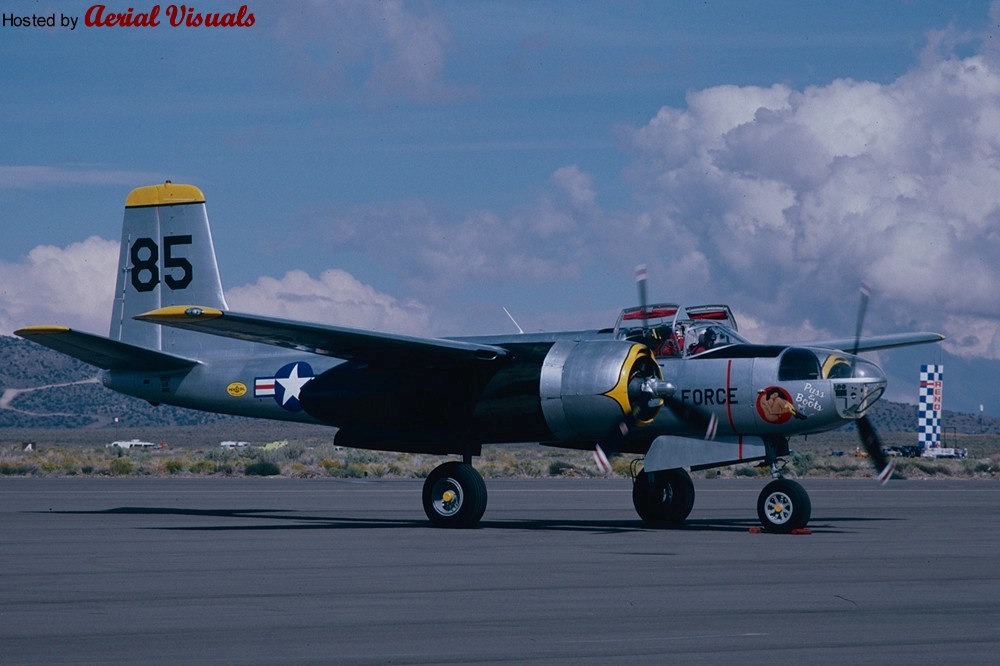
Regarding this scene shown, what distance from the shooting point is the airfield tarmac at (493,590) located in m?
9.82

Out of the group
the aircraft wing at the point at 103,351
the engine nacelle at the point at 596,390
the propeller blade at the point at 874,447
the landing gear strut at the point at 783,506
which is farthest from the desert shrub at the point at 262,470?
the landing gear strut at the point at 783,506

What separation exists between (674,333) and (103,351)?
37.1ft

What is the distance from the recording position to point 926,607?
1208cm

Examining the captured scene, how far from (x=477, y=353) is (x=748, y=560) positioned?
6921 millimetres

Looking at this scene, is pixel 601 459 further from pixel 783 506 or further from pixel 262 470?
pixel 262 470

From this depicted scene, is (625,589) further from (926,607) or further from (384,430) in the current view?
(384,430)

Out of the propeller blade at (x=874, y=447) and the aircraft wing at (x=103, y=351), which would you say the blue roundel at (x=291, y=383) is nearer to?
the aircraft wing at (x=103, y=351)

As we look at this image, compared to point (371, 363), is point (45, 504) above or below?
below

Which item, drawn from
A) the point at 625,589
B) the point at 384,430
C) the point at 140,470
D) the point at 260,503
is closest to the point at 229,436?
the point at 140,470

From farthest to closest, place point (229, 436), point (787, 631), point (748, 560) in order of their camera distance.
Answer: point (229, 436) → point (748, 560) → point (787, 631)

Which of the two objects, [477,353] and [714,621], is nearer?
[714,621]

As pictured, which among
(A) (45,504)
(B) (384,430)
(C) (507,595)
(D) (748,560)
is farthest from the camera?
(A) (45,504)

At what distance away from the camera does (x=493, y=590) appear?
1340 cm

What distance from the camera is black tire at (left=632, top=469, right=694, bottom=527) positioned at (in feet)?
78.3
